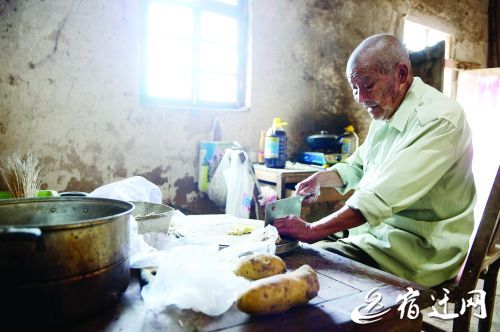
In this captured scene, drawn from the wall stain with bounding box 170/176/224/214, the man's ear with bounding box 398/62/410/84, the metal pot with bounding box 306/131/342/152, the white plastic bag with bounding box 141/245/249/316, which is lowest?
the wall stain with bounding box 170/176/224/214

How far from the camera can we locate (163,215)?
1265 millimetres

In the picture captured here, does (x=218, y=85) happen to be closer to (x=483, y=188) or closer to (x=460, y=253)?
(x=460, y=253)

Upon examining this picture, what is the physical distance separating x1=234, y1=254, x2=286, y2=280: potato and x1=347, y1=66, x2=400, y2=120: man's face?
108 cm

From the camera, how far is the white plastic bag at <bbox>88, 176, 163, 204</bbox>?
156 cm

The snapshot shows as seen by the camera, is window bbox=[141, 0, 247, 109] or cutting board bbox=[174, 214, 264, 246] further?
window bbox=[141, 0, 247, 109]

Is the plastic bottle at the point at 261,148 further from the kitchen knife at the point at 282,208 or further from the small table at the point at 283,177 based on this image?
the kitchen knife at the point at 282,208

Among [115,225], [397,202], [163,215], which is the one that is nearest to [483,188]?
[397,202]

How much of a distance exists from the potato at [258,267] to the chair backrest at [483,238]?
977mm

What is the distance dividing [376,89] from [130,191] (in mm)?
1227

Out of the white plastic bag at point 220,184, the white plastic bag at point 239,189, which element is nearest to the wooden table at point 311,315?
the white plastic bag at point 239,189

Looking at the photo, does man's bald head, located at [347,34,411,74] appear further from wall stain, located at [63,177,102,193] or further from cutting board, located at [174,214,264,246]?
wall stain, located at [63,177,102,193]

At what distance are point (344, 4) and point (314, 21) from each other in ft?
1.82

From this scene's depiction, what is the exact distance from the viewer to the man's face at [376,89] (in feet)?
5.57

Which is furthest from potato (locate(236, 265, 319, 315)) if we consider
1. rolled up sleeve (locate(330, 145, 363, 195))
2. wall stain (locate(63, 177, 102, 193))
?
wall stain (locate(63, 177, 102, 193))
